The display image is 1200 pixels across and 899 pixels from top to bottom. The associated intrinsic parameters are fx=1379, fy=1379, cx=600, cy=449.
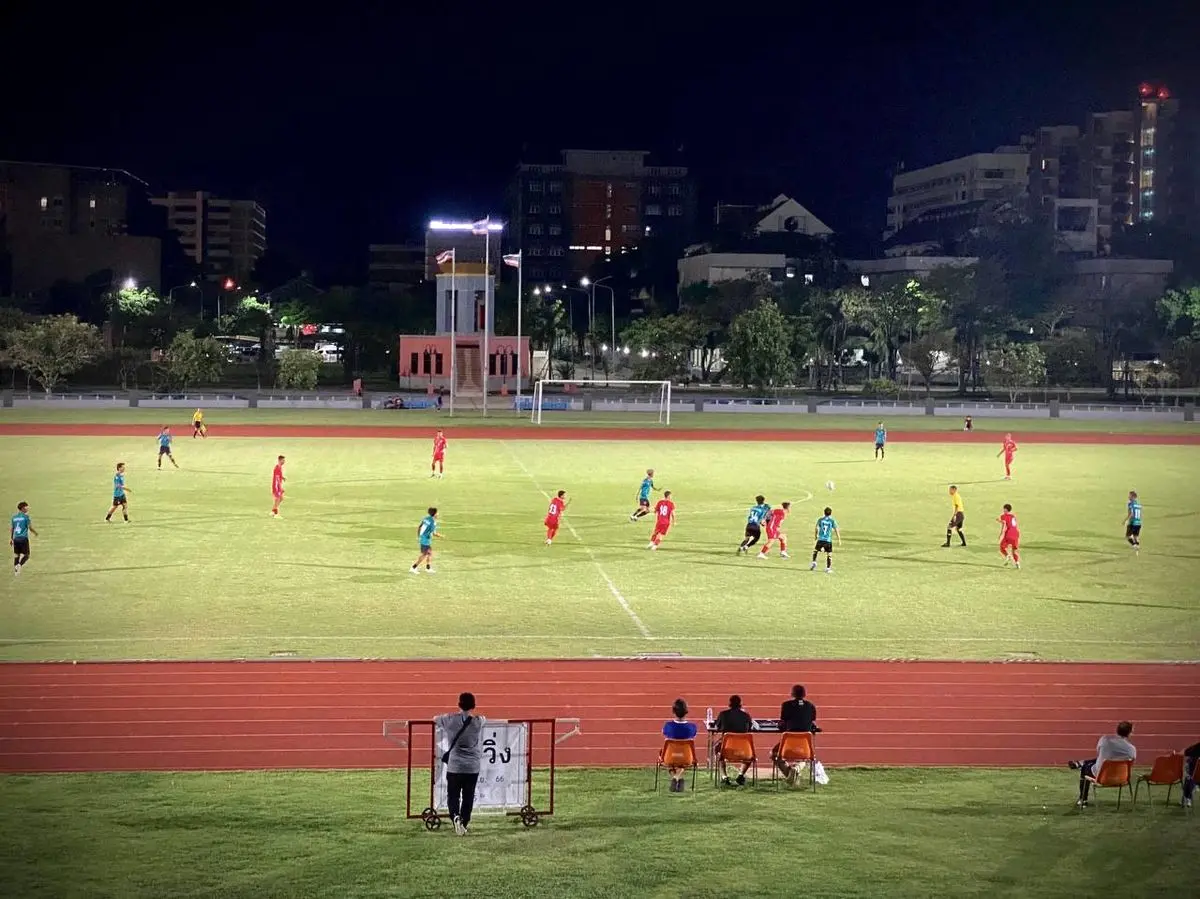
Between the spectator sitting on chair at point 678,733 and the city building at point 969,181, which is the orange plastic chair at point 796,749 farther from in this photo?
the city building at point 969,181

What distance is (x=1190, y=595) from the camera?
2530 centimetres

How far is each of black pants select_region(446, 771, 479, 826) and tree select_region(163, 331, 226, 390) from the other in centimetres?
8434

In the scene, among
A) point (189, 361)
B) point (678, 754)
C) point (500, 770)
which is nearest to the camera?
point (500, 770)

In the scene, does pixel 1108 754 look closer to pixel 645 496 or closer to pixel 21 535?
pixel 21 535

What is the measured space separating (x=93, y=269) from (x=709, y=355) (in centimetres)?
7067

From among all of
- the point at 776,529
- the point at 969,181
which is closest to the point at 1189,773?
the point at 776,529

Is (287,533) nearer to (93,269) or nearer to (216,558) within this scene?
(216,558)

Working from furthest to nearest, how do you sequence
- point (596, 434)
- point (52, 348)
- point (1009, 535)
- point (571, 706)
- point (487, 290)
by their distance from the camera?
point (487, 290), point (52, 348), point (596, 434), point (1009, 535), point (571, 706)

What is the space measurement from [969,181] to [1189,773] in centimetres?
16237

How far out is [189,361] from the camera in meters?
91.7

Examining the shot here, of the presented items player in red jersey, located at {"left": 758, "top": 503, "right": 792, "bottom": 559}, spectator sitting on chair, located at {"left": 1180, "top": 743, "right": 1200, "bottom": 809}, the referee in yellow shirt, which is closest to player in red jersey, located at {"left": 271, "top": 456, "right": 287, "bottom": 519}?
player in red jersey, located at {"left": 758, "top": 503, "right": 792, "bottom": 559}

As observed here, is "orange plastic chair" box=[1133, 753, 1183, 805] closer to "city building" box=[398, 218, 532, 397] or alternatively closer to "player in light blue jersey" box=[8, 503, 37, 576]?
"player in light blue jersey" box=[8, 503, 37, 576]

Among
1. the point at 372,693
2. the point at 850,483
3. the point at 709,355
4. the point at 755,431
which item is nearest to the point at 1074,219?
the point at 709,355

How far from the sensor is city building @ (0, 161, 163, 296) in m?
148
